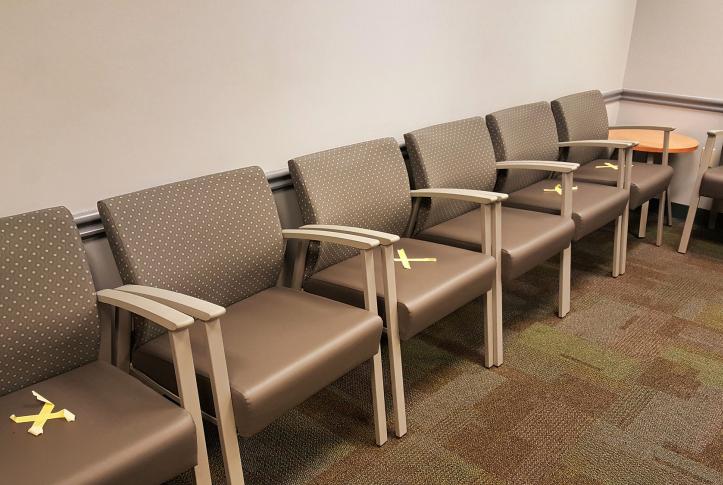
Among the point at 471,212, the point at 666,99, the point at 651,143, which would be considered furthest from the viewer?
the point at 666,99

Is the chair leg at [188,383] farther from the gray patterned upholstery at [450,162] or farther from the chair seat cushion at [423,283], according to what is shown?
the gray patterned upholstery at [450,162]

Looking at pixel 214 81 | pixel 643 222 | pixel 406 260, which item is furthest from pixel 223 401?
pixel 643 222

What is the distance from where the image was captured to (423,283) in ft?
5.19

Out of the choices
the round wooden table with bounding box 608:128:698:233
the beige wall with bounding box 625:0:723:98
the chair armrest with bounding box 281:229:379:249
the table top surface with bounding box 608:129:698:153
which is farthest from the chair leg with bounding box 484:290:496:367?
the beige wall with bounding box 625:0:723:98

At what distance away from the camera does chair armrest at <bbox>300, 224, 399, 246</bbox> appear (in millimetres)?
1444

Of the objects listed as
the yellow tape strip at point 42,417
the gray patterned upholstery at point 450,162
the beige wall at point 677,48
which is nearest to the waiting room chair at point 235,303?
the yellow tape strip at point 42,417

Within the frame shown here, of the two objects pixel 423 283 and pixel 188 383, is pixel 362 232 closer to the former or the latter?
pixel 423 283

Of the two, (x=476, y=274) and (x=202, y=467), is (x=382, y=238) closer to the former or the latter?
(x=476, y=274)

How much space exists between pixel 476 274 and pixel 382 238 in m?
0.37

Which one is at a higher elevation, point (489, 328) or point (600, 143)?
point (600, 143)

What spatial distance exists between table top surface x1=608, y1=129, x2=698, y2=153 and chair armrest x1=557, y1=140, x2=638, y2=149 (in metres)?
0.41

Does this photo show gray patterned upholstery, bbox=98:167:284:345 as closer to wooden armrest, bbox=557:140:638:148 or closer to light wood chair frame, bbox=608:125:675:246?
wooden armrest, bbox=557:140:638:148

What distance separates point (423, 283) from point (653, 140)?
187 centimetres

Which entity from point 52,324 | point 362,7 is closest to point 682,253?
point 362,7
